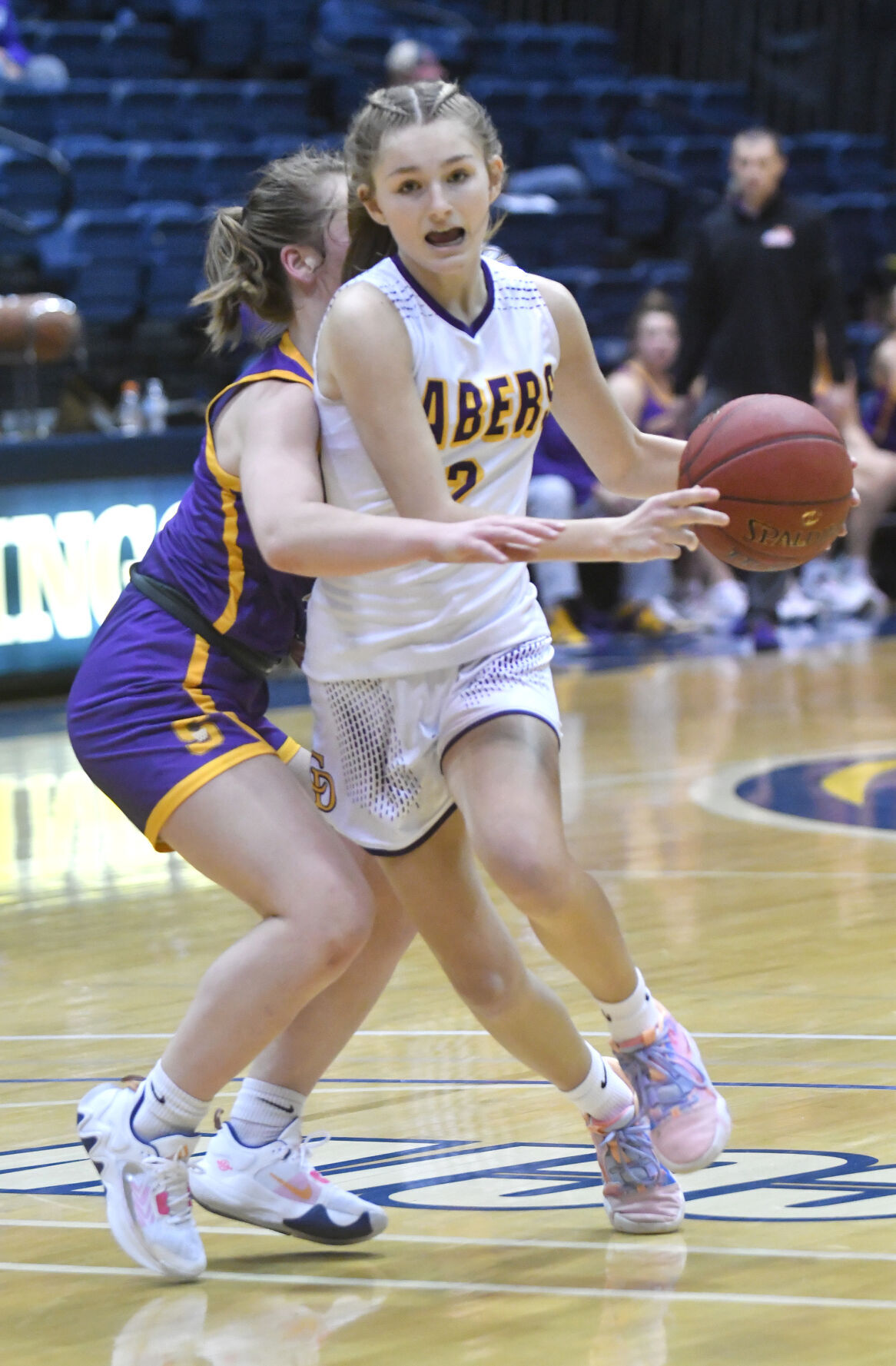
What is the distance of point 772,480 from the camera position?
2.83 metres

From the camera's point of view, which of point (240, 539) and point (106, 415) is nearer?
point (240, 539)

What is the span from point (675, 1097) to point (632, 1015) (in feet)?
0.39

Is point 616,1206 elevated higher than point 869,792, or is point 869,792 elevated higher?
point 616,1206

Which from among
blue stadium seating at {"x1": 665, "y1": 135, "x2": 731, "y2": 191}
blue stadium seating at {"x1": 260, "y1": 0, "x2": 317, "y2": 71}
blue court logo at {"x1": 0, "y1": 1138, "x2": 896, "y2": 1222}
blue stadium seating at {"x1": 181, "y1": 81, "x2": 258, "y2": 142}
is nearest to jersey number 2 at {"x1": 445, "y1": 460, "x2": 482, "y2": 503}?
blue court logo at {"x1": 0, "y1": 1138, "x2": 896, "y2": 1222}

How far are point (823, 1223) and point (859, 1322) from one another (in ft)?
1.20

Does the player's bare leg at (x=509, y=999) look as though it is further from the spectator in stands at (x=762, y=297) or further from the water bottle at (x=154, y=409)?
the spectator in stands at (x=762, y=297)

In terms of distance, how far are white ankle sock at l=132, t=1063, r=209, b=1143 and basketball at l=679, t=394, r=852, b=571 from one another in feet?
3.26

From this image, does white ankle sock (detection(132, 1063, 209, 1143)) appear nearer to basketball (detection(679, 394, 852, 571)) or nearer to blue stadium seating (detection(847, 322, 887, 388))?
basketball (detection(679, 394, 852, 571))

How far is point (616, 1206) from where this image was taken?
8.92ft

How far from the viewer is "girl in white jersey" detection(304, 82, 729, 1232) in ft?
8.75

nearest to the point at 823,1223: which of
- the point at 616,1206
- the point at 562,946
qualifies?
the point at 616,1206

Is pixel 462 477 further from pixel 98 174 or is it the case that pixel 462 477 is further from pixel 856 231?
pixel 856 231

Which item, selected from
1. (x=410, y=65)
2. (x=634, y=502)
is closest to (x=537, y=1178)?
(x=634, y=502)

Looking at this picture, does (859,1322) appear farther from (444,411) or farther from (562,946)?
(444,411)
